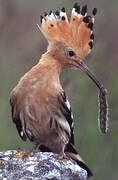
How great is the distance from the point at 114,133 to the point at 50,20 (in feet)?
3.62

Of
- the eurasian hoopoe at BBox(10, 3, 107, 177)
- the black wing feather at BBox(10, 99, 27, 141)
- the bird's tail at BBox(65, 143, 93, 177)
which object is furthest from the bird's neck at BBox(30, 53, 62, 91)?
the bird's tail at BBox(65, 143, 93, 177)

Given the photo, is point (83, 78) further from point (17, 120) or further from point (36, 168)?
point (36, 168)

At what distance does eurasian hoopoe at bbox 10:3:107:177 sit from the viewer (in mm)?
4426

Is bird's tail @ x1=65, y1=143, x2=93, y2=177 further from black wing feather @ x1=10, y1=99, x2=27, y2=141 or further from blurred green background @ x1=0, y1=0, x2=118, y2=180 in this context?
black wing feather @ x1=10, y1=99, x2=27, y2=141

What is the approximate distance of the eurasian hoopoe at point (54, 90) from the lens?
4426 millimetres

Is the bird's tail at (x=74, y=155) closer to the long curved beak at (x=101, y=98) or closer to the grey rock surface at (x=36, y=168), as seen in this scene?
the long curved beak at (x=101, y=98)

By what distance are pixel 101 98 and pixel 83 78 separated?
0.54 m

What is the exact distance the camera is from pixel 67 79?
196 inches

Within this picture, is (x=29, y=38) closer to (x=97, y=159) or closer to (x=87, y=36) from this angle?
(x=87, y=36)

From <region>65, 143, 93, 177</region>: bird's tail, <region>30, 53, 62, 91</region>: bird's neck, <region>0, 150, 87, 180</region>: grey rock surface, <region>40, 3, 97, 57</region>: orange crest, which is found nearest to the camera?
<region>0, 150, 87, 180</region>: grey rock surface

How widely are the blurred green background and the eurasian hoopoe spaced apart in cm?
19

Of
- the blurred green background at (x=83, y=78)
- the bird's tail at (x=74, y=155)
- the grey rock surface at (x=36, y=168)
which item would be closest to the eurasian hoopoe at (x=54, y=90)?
the bird's tail at (x=74, y=155)

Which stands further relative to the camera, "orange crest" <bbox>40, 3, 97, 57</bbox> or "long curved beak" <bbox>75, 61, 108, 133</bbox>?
"orange crest" <bbox>40, 3, 97, 57</bbox>

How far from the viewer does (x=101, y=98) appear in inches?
178
